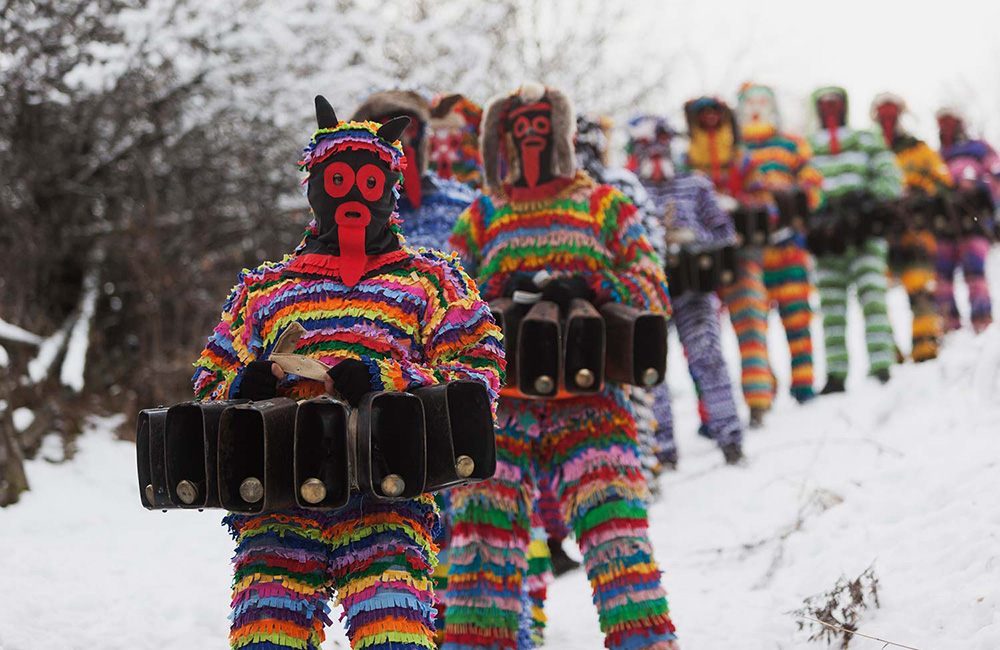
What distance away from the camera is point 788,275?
843 centimetres

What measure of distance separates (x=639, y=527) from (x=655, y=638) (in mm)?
339

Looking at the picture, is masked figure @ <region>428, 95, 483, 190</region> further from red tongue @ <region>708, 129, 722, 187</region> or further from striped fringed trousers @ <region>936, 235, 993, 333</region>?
striped fringed trousers @ <region>936, 235, 993, 333</region>

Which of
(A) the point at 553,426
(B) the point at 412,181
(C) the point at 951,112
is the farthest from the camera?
(C) the point at 951,112

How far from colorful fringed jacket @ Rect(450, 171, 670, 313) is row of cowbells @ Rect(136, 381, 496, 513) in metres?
1.19

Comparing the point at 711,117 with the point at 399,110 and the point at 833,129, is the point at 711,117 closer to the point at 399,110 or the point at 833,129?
the point at 833,129

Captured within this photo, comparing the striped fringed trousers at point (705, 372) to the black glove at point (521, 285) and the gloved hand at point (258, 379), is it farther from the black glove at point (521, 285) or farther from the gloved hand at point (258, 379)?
the gloved hand at point (258, 379)

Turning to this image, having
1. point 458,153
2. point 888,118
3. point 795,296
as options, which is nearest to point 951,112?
point 888,118

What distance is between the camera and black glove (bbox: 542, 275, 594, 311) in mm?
3672

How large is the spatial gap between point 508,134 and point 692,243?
3.08 m

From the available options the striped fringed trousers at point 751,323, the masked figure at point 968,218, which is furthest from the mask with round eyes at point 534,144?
the masked figure at point 968,218

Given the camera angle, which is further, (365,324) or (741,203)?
(741,203)

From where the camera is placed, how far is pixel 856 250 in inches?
337

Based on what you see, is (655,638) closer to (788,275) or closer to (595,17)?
(788,275)

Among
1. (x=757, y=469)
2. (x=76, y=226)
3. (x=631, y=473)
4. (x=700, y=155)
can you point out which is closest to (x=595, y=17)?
(x=700, y=155)
